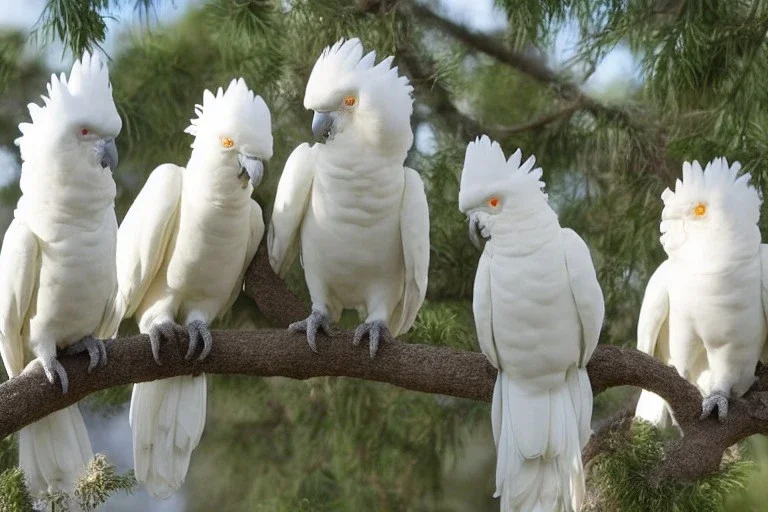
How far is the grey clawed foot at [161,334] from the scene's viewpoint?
273 centimetres

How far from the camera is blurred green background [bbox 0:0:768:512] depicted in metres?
3.61

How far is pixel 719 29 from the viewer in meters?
3.56

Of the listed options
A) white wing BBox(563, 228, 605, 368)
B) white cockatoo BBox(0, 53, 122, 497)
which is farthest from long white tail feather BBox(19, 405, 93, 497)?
white wing BBox(563, 228, 605, 368)

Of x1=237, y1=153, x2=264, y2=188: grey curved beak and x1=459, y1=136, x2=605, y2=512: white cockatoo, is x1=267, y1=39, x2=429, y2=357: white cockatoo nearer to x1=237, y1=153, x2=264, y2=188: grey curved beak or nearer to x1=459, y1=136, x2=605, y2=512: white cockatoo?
x1=237, y1=153, x2=264, y2=188: grey curved beak

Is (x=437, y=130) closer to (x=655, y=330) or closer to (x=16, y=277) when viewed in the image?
(x=655, y=330)

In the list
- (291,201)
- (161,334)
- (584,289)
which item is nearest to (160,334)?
(161,334)

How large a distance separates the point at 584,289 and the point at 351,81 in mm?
710

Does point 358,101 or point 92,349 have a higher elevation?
point 358,101

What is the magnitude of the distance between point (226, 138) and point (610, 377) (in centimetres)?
102

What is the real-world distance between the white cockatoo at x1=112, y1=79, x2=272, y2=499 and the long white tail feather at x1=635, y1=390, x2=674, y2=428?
3.50 ft

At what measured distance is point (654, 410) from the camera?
120 inches

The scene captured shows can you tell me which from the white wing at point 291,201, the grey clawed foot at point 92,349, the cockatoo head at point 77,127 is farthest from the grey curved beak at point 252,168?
the grey clawed foot at point 92,349

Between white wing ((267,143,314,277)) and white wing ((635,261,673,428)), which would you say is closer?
white wing ((267,143,314,277))

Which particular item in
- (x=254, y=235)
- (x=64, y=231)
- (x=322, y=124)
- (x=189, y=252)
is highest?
(x=322, y=124)
